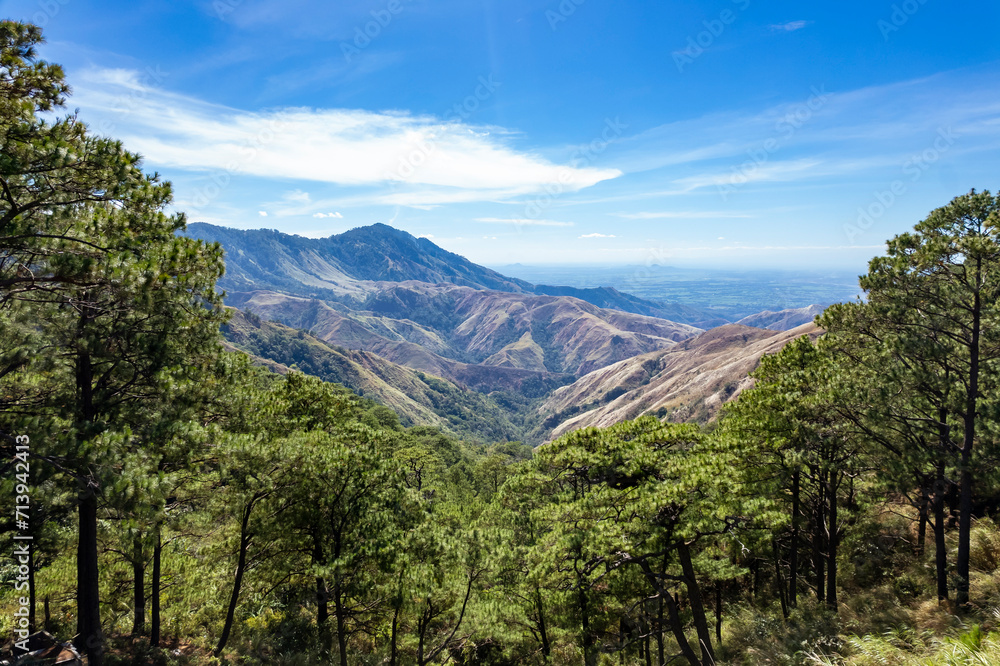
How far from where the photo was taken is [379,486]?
15531 millimetres

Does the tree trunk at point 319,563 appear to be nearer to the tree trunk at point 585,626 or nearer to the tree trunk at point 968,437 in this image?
the tree trunk at point 585,626

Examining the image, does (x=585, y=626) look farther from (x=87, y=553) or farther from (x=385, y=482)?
(x=87, y=553)

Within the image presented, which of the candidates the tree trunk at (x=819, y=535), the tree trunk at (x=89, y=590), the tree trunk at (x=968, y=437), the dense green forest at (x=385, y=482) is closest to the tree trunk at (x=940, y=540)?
the dense green forest at (x=385, y=482)

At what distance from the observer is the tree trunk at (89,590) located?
413 inches

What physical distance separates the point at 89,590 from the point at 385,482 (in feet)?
26.6

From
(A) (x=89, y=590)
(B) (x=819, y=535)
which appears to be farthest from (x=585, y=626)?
(A) (x=89, y=590)

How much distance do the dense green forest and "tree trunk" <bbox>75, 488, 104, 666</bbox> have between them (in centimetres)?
7

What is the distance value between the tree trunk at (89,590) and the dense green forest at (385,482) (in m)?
0.07

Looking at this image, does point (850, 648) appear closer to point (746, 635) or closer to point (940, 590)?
point (940, 590)

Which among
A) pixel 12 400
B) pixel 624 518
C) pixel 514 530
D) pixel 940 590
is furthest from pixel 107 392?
pixel 940 590

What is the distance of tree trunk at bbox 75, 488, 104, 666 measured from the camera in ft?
34.4

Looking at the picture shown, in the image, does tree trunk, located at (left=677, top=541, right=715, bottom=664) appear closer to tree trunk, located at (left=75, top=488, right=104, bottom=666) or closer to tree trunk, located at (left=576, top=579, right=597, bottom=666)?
tree trunk, located at (left=576, top=579, right=597, bottom=666)

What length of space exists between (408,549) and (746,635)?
1661 centimetres

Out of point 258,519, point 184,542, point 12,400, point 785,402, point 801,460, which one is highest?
point 12,400
